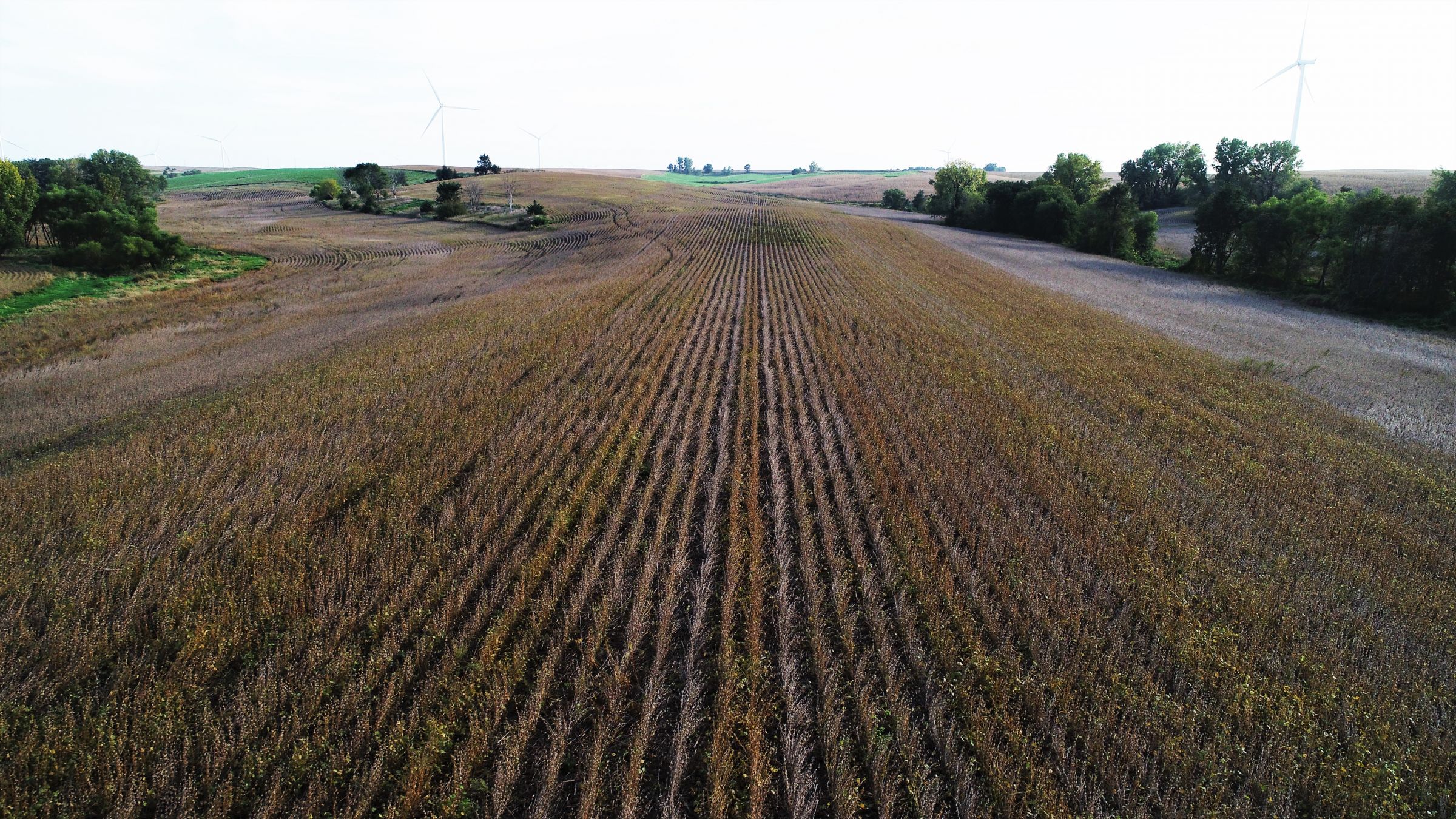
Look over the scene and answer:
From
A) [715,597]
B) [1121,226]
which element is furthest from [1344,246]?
[715,597]

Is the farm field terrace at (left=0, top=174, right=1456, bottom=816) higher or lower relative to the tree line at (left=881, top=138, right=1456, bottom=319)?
lower

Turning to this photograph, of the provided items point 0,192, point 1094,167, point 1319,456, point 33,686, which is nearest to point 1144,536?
point 1319,456

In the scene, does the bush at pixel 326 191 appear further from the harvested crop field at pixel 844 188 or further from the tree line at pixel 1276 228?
the tree line at pixel 1276 228

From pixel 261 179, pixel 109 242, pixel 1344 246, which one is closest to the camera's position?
pixel 1344 246

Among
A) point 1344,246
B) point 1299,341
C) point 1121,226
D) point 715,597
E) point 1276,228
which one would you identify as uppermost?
point 1121,226

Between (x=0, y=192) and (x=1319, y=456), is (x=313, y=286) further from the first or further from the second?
(x=1319, y=456)

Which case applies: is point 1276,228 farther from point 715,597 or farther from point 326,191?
point 326,191

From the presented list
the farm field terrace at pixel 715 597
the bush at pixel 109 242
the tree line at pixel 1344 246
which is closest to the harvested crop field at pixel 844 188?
the tree line at pixel 1344 246

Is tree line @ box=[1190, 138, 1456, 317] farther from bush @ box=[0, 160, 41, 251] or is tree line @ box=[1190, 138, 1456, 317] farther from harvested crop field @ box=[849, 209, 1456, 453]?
bush @ box=[0, 160, 41, 251]

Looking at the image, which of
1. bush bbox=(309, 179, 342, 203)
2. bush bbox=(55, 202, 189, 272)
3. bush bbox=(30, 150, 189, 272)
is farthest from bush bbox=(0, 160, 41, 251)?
bush bbox=(309, 179, 342, 203)
